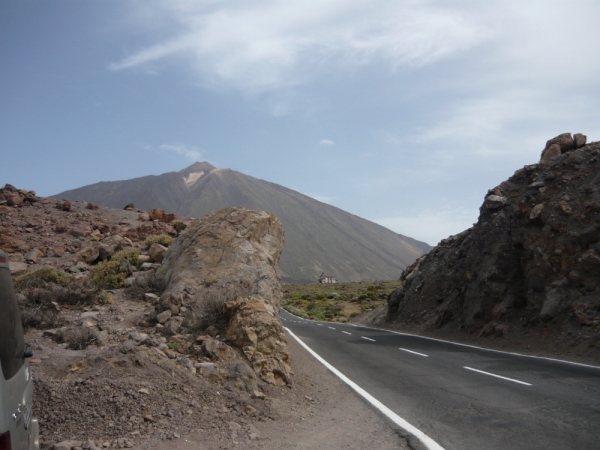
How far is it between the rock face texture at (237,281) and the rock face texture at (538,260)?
10420mm

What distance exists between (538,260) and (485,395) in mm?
13342

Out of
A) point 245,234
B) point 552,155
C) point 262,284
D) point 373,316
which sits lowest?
point 373,316

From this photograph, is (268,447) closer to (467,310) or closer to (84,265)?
(84,265)

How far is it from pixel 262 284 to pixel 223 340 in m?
4.28

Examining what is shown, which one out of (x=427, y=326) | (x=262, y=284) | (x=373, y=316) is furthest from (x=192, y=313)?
(x=373, y=316)

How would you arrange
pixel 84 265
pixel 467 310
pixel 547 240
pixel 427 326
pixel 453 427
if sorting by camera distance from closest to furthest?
pixel 453 427, pixel 84 265, pixel 547 240, pixel 467 310, pixel 427 326

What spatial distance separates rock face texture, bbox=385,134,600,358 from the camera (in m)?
18.2

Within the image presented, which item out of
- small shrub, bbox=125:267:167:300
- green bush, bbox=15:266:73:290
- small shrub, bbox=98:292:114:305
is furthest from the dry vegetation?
small shrub, bbox=98:292:114:305

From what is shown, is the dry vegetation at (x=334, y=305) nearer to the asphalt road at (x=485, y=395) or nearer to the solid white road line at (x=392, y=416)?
the asphalt road at (x=485, y=395)

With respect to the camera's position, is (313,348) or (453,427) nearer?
(453,427)

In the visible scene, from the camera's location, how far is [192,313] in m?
10.9

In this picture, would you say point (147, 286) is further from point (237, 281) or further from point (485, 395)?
point (485, 395)

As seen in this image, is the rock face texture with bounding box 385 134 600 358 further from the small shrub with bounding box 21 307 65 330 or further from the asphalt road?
the small shrub with bounding box 21 307 65 330

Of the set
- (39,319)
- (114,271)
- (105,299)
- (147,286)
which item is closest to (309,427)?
(39,319)
